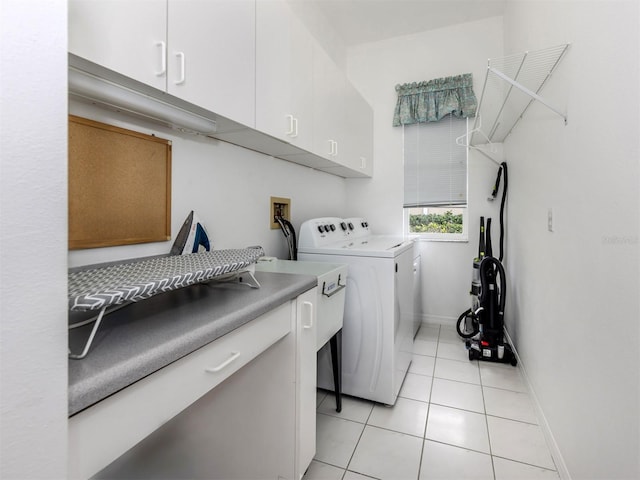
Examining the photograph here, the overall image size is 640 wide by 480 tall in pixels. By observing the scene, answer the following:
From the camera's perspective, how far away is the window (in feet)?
10.5

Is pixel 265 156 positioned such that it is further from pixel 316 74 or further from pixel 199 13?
pixel 199 13

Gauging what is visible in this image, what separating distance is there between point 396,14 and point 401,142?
1.14 m

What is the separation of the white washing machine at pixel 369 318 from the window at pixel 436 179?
1345 mm

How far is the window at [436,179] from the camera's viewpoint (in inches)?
127

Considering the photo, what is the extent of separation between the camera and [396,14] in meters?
→ 2.98

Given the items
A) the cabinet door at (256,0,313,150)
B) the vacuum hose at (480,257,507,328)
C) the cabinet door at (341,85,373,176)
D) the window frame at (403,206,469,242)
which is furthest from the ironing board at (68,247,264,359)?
the window frame at (403,206,469,242)

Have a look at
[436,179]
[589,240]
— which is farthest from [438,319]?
[589,240]

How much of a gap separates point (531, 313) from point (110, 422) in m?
2.27

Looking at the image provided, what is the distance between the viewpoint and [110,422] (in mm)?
615

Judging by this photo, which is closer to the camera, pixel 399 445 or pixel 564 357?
pixel 564 357

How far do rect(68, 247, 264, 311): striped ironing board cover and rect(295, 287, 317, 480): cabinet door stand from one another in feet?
1.09

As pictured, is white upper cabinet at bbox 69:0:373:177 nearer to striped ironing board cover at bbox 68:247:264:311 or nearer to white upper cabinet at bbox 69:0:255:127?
white upper cabinet at bbox 69:0:255:127

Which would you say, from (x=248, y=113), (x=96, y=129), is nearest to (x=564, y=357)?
(x=248, y=113)

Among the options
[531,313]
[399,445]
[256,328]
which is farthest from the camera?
[531,313]
